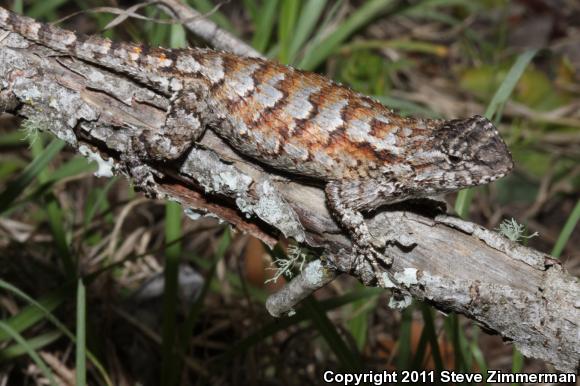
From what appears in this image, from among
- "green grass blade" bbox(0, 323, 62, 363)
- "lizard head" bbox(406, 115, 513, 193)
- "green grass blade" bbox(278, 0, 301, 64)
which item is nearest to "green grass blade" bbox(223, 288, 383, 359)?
"lizard head" bbox(406, 115, 513, 193)

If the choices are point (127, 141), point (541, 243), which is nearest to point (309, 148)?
point (127, 141)

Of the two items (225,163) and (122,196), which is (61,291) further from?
(122,196)

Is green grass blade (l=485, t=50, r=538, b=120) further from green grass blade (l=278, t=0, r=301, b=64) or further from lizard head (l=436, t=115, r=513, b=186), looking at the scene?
green grass blade (l=278, t=0, r=301, b=64)

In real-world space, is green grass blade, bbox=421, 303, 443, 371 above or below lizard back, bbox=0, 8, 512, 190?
below

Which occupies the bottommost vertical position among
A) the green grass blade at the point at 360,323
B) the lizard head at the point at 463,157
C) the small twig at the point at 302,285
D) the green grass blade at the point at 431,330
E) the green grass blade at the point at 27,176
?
the green grass blade at the point at 360,323

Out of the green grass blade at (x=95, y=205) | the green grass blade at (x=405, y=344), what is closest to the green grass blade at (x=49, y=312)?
the green grass blade at (x=95, y=205)

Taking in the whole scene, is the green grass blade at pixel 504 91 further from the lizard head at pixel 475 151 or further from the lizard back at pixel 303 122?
the lizard back at pixel 303 122
